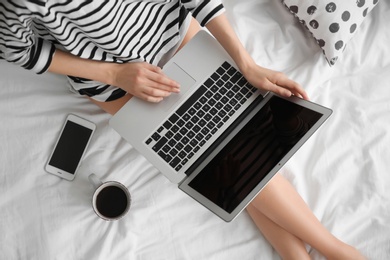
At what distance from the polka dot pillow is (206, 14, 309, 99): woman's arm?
0.89 ft

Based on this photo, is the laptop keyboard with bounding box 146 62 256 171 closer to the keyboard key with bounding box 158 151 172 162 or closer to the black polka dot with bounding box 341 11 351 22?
the keyboard key with bounding box 158 151 172 162

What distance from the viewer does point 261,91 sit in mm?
904

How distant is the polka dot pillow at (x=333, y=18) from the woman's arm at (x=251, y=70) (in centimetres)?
27

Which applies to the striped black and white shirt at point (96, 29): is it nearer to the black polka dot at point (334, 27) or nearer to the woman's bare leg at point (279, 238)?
the black polka dot at point (334, 27)

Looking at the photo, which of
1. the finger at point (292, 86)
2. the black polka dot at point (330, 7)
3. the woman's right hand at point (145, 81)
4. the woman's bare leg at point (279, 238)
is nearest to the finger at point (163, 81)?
the woman's right hand at point (145, 81)

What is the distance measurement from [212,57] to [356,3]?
1.48 feet

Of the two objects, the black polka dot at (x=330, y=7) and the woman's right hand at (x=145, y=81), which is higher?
the black polka dot at (x=330, y=7)

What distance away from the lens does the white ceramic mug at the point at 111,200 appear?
0.99 m

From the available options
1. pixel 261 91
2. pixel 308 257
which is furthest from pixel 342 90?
pixel 308 257

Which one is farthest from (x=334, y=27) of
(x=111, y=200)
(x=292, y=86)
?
(x=111, y=200)

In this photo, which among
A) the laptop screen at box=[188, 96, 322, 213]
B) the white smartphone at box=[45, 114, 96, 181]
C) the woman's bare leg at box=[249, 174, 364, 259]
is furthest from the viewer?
the white smartphone at box=[45, 114, 96, 181]

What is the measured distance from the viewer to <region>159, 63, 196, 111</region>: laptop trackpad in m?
0.91

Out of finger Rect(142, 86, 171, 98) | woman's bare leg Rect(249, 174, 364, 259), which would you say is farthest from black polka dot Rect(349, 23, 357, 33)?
finger Rect(142, 86, 171, 98)

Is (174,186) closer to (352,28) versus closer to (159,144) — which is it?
(159,144)
